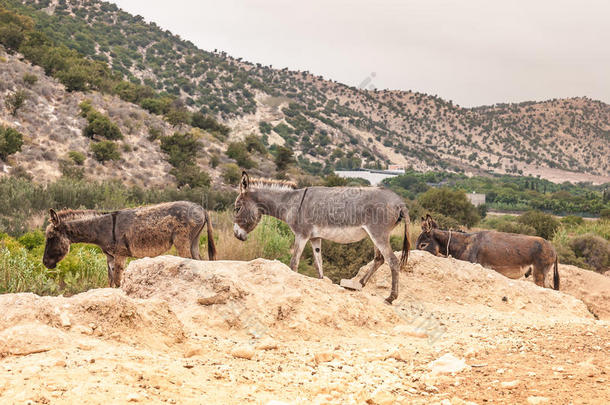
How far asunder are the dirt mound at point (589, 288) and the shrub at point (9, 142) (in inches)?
1060

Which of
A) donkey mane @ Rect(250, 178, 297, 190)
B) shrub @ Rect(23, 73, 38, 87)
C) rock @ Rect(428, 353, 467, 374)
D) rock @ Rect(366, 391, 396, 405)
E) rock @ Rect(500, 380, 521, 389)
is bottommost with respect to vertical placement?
rock @ Rect(428, 353, 467, 374)

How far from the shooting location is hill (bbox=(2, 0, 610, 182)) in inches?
2899

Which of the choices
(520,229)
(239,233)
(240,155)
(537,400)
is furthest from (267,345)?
(240,155)

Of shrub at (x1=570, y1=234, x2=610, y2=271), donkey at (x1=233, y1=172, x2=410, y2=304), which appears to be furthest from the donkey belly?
shrub at (x1=570, y1=234, x2=610, y2=271)

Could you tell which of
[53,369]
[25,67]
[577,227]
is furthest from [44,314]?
[25,67]

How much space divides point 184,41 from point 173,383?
323 ft

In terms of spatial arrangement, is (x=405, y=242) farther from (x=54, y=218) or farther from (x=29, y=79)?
(x=29, y=79)

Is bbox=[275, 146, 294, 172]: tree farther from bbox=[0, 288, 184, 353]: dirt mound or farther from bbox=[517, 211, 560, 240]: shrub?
bbox=[0, 288, 184, 353]: dirt mound

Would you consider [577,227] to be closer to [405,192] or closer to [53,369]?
[405,192]

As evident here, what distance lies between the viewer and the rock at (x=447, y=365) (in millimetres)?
5172

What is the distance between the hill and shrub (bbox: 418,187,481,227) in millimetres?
22913

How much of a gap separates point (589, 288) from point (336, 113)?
87.6m

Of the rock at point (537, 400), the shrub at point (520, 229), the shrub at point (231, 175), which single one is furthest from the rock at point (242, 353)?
the shrub at point (231, 175)

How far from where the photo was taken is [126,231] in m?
9.65
